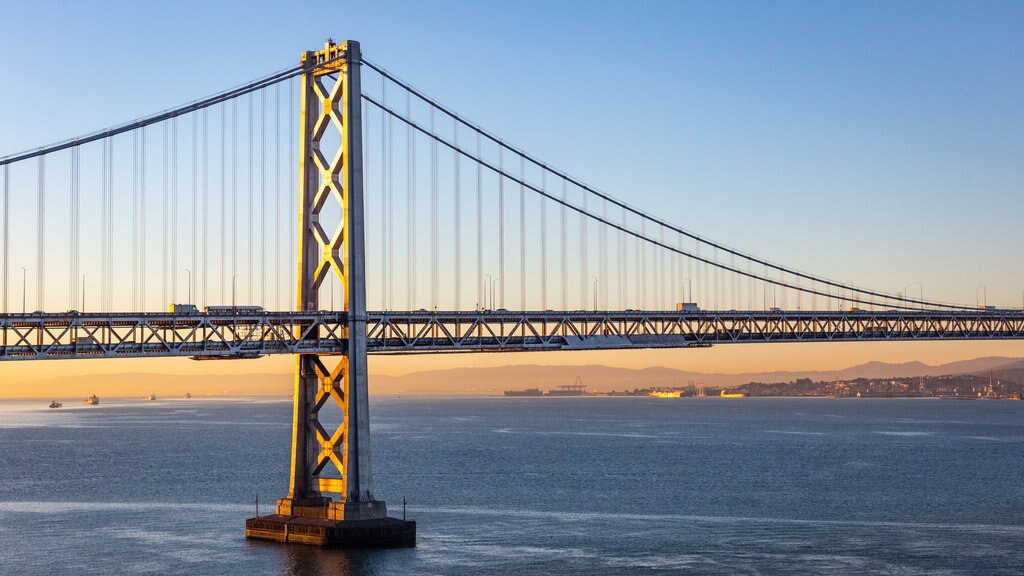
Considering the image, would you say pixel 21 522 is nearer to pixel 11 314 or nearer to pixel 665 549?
pixel 11 314

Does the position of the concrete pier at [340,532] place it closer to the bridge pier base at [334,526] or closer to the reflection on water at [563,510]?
the bridge pier base at [334,526]

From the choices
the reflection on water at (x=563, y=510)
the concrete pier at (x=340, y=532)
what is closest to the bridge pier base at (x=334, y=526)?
the concrete pier at (x=340, y=532)

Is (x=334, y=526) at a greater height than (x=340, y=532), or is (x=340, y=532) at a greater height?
(x=334, y=526)

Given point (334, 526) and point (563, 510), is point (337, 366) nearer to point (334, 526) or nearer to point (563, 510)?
point (334, 526)

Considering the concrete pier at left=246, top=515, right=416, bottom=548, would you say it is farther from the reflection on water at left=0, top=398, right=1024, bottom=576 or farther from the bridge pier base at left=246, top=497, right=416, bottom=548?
the reflection on water at left=0, top=398, right=1024, bottom=576

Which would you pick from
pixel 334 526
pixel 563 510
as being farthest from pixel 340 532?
pixel 563 510

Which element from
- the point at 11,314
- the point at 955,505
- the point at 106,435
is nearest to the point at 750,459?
the point at 955,505

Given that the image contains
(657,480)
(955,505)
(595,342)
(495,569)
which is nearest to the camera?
(495,569)
